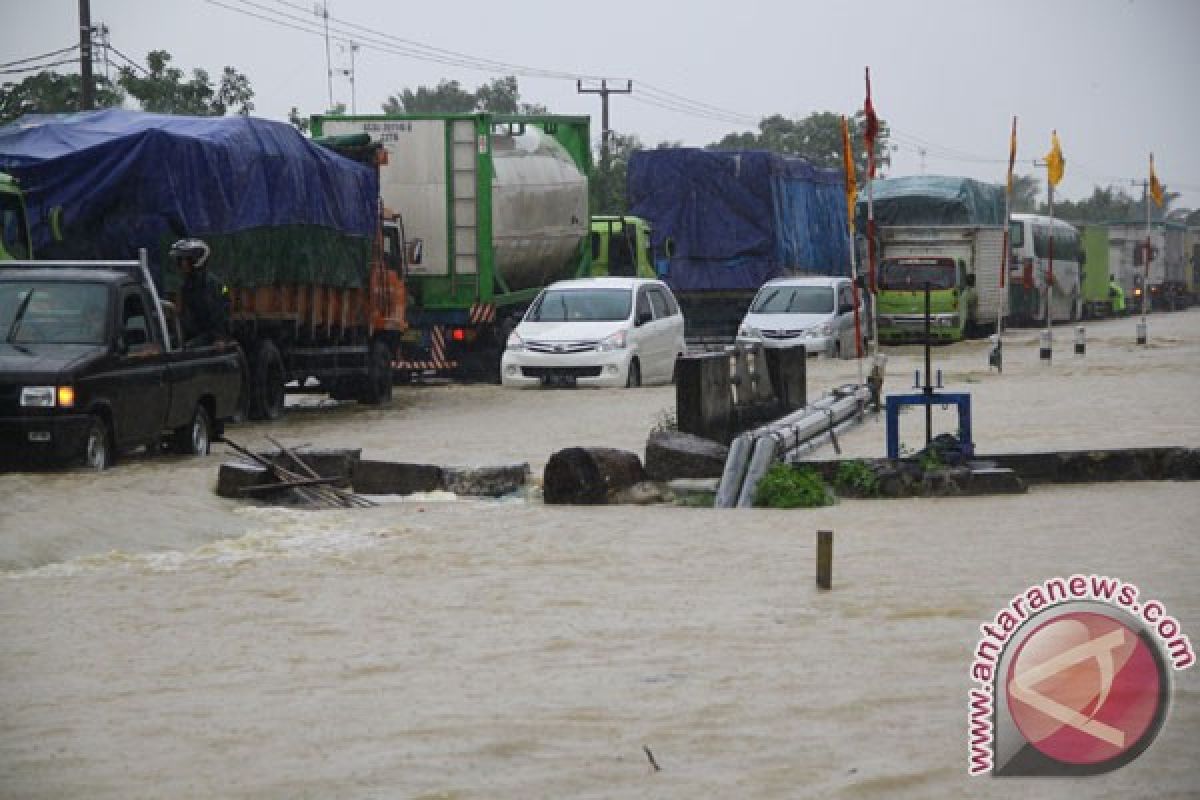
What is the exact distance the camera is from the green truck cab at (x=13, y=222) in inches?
834

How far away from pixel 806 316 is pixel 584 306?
8.20 metres

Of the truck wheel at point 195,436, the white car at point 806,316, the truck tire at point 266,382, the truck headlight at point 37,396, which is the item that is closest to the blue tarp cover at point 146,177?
the truck tire at point 266,382

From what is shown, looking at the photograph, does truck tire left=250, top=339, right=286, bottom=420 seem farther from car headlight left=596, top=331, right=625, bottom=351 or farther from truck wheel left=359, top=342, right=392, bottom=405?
car headlight left=596, top=331, right=625, bottom=351

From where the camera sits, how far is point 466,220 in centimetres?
3067

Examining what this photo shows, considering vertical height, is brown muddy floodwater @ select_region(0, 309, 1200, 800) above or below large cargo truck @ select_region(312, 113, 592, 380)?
below

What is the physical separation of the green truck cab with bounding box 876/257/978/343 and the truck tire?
22170mm

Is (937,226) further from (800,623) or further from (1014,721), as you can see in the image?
(1014,721)

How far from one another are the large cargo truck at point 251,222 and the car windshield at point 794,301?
10.1 metres

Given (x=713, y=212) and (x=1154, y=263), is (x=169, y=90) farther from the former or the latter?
(x=1154, y=263)

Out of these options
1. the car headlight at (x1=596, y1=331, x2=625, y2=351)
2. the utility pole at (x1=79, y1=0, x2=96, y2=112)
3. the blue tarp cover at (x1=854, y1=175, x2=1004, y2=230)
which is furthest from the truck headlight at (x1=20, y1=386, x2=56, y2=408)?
the blue tarp cover at (x1=854, y1=175, x2=1004, y2=230)

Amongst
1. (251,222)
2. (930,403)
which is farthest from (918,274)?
(930,403)

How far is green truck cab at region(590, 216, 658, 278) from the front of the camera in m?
38.5

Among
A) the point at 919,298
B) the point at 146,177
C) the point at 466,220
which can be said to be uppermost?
the point at 146,177

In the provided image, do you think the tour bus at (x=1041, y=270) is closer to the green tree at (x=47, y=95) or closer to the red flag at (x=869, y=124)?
the green tree at (x=47, y=95)
